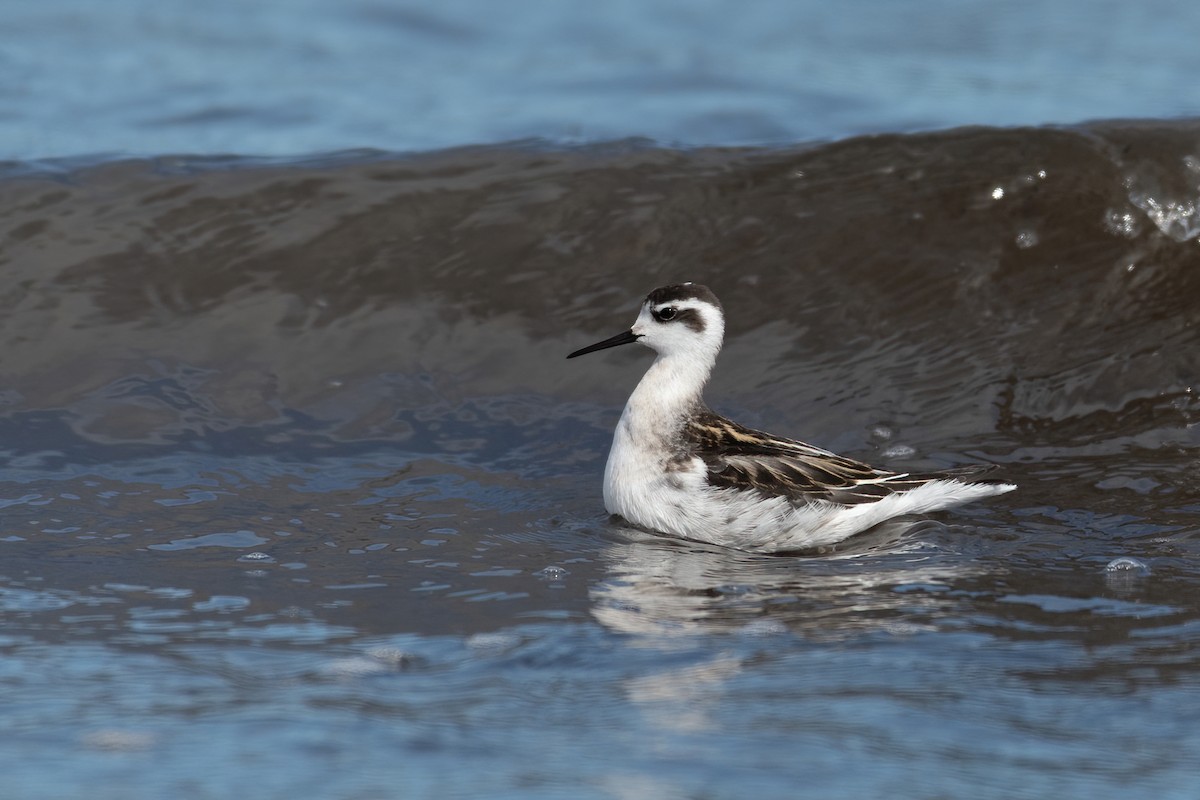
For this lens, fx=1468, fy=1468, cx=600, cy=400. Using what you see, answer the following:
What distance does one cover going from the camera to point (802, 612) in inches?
233

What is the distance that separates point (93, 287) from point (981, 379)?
220 inches

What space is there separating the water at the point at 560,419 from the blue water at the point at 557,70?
9 centimetres

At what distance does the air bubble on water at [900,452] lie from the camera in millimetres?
8312

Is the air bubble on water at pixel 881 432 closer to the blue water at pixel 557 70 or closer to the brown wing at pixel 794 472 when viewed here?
the brown wing at pixel 794 472

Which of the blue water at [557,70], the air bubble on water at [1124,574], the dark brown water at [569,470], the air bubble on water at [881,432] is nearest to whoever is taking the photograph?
the dark brown water at [569,470]

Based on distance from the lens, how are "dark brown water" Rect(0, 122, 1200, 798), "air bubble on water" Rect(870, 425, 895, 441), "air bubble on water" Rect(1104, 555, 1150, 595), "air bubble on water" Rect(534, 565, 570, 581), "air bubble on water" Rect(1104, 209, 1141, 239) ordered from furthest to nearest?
1. "air bubble on water" Rect(1104, 209, 1141, 239)
2. "air bubble on water" Rect(870, 425, 895, 441)
3. "air bubble on water" Rect(534, 565, 570, 581)
4. "air bubble on water" Rect(1104, 555, 1150, 595)
5. "dark brown water" Rect(0, 122, 1200, 798)

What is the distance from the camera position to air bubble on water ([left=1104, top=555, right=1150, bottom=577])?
6.35 meters

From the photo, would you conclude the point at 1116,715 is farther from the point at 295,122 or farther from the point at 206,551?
the point at 295,122

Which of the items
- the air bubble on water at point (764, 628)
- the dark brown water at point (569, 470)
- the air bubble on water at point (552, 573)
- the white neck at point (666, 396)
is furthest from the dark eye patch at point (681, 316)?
the air bubble on water at point (764, 628)

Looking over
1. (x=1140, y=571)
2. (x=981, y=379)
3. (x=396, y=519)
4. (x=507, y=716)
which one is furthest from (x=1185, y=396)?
(x=507, y=716)

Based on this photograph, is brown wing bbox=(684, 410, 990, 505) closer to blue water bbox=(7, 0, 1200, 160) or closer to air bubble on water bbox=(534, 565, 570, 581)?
air bubble on water bbox=(534, 565, 570, 581)

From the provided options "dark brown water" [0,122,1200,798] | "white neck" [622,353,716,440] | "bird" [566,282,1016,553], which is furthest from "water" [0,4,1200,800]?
"white neck" [622,353,716,440]

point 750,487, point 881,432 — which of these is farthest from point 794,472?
point 881,432

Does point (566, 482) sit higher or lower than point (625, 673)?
higher
